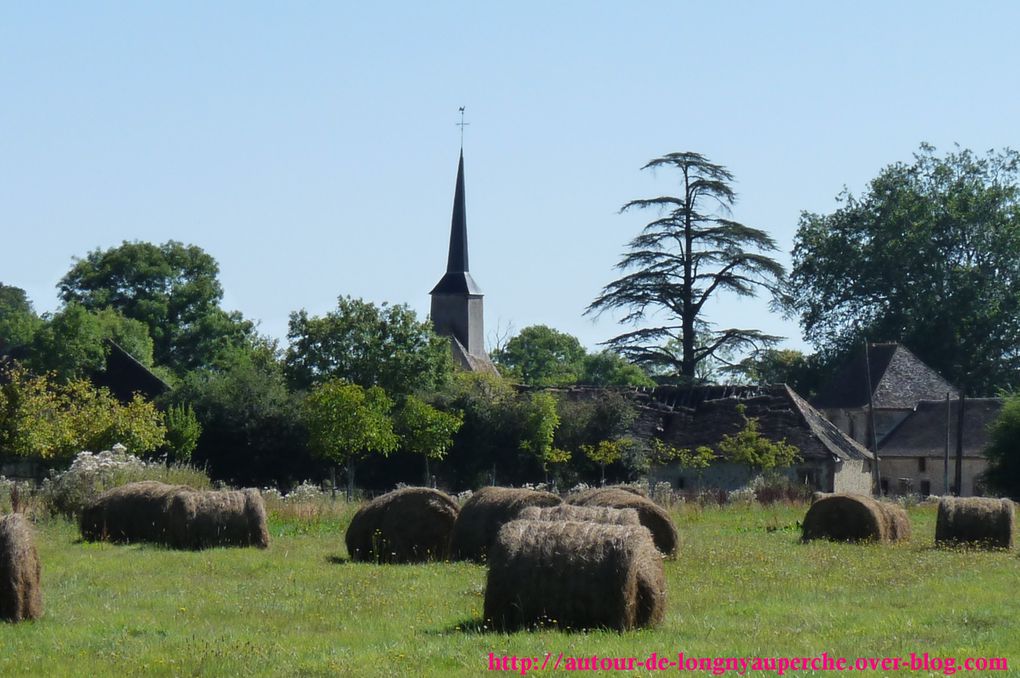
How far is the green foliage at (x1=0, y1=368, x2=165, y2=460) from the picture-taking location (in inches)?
1378

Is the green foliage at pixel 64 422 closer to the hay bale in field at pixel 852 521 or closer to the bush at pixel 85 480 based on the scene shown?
the bush at pixel 85 480

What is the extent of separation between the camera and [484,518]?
20.6 metres

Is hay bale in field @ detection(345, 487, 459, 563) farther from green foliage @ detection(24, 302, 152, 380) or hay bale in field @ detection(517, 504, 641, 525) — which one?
green foliage @ detection(24, 302, 152, 380)

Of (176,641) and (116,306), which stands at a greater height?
(116,306)

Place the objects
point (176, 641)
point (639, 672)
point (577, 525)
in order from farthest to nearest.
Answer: point (577, 525), point (176, 641), point (639, 672)

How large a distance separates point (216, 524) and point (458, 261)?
193ft

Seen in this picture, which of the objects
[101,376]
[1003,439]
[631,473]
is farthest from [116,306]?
[1003,439]

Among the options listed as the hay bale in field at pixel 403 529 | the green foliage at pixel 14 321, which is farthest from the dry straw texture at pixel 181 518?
the green foliage at pixel 14 321

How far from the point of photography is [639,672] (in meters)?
10.9

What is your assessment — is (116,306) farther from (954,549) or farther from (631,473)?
(954,549)

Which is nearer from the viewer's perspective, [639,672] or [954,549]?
[639,672]

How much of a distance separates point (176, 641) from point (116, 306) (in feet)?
216

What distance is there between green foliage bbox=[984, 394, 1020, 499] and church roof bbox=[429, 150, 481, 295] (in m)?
35.7

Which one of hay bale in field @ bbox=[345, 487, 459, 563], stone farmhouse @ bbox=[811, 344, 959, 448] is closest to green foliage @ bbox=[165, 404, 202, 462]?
hay bale in field @ bbox=[345, 487, 459, 563]
